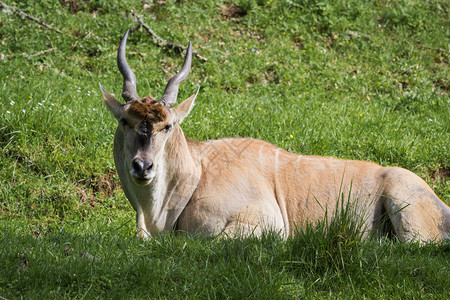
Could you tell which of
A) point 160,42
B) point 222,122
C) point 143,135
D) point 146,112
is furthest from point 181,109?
point 160,42

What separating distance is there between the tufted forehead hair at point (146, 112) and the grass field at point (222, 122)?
3.17 ft

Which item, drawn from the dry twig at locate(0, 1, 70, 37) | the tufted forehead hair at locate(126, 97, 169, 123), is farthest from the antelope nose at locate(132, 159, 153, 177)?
the dry twig at locate(0, 1, 70, 37)

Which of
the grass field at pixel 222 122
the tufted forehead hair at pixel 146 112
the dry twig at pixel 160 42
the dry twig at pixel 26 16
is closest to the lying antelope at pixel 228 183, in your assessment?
the tufted forehead hair at pixel 146 112

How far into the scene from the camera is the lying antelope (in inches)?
191

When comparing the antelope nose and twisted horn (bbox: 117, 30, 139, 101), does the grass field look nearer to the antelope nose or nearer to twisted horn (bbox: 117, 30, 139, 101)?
the antelope nose

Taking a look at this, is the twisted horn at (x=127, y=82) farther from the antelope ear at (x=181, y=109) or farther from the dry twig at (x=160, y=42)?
the dry twig at (x=160, y=42)

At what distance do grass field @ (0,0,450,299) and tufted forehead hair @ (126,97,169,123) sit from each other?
0.97 metres

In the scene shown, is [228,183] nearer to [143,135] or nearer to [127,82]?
[143,135]

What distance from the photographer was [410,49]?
10828 mm

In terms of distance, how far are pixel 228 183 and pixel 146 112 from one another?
1.09m

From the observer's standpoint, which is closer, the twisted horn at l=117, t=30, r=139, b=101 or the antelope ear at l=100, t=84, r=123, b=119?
the antelope ear at l=100, t=84, r=123, b=119

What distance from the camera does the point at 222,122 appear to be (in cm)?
759

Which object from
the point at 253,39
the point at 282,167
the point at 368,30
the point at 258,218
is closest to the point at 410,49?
the point at 368,30

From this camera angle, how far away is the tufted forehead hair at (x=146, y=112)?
4.75m
